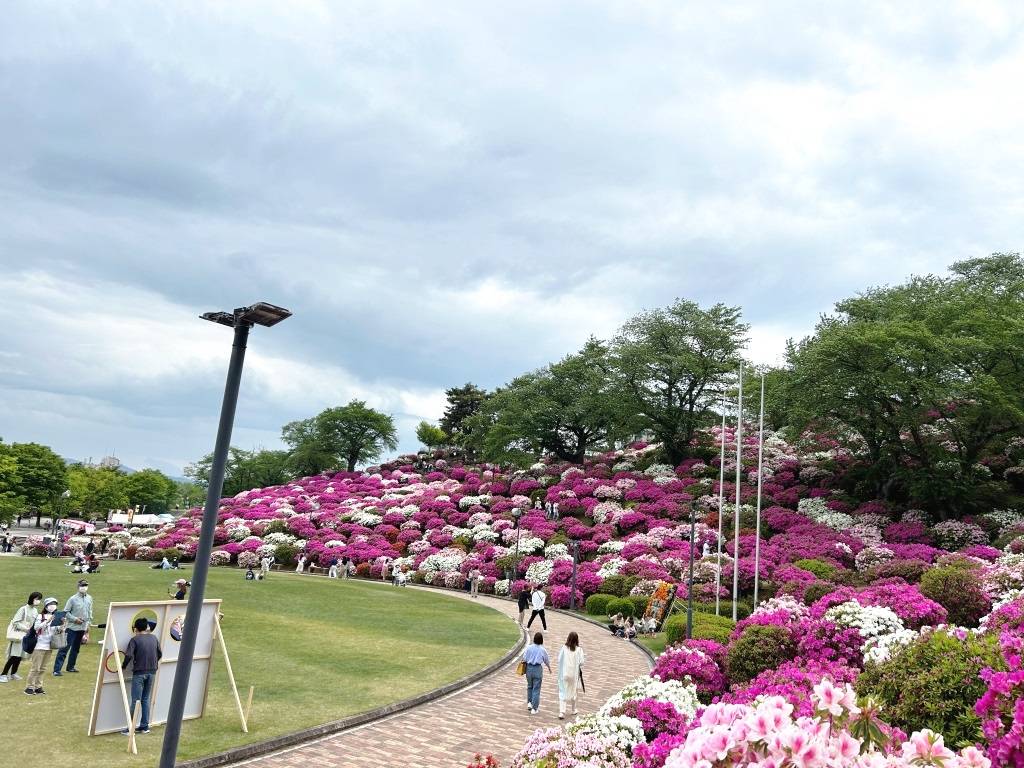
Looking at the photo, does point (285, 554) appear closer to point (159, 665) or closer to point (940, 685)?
point (159, 665)

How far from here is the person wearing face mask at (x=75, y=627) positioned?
44.0 feet

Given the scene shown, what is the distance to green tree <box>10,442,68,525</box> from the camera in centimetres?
7031

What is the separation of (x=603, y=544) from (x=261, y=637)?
66.5 feet

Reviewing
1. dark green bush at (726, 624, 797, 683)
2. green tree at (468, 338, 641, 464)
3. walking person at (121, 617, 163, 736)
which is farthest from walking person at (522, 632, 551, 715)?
green tree at (468, 338, 641, 464)

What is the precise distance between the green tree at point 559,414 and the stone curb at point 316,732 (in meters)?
38.7

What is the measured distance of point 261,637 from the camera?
59.3ft

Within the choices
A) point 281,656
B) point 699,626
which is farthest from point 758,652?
point 281,656

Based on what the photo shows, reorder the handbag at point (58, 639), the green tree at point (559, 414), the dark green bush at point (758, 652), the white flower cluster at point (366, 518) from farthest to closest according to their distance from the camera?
1. the green tree at point (559, 414)
2. the white flower cluster at point (366, 518)
3. the dark green bush at point (758, 652)
4. the handbag at point (58, 639)

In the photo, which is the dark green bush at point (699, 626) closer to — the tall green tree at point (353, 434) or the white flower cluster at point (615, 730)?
the white flower cluster at point (615, 730)

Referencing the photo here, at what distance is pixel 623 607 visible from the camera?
24.7 m

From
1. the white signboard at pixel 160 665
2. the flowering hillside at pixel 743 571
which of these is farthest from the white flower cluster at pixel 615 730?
the white signboard at pixel 160 665

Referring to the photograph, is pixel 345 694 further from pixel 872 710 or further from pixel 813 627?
pixel 872 710

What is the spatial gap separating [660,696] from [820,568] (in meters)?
18.2

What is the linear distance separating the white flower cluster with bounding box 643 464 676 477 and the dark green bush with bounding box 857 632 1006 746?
3840 centimetres
